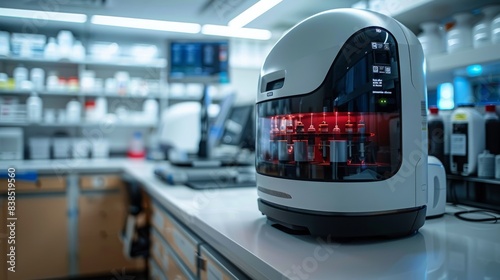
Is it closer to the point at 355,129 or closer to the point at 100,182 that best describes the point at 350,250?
the point at 355,129

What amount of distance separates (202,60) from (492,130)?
1.56m

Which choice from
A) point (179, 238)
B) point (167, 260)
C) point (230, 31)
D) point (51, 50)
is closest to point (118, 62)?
point (51, 50)

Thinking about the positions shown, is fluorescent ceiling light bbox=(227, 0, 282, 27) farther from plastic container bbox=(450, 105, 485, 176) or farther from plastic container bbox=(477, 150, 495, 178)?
plastic container bbox=(477, 150, 495, 178)

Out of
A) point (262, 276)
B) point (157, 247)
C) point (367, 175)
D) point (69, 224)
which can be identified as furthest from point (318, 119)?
point (69, 224)

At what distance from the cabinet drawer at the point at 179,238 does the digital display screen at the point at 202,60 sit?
0.84 m

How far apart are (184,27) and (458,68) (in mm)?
1454

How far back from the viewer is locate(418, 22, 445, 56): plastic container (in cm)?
142

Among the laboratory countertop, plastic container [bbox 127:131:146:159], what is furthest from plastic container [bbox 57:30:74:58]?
the laboratory countertop

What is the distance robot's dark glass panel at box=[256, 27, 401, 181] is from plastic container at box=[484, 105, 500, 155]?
0.60 m

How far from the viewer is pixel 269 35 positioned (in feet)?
5.35

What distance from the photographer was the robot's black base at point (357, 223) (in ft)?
2.63

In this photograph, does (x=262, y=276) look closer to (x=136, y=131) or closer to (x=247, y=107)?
(x=247, y=107)

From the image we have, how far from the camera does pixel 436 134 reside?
1.38 meters

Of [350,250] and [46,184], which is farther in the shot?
[46,184]
